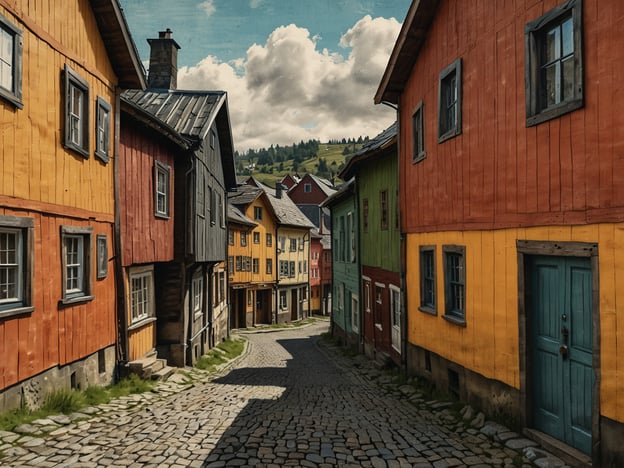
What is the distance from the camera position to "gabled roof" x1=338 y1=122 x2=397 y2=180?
1411 centimetres

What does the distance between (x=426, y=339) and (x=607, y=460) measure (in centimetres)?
560

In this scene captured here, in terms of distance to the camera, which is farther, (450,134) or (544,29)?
(450,134)

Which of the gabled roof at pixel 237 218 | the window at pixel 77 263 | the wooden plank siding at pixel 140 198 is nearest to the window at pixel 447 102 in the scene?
the wooden plank siding at pixel 140 198

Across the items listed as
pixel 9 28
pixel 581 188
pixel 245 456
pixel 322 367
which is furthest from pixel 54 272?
pixel 322 367

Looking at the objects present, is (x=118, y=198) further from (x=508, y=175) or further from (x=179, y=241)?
(x=508, y=175)

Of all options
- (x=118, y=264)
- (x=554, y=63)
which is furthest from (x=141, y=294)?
(x=554, y=63)

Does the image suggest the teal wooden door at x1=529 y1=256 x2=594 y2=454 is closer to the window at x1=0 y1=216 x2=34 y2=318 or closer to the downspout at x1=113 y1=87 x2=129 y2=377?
the window at x1=0 y1=216 x2=34 y2=318

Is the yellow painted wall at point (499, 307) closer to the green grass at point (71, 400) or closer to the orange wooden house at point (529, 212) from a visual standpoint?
the orange wooden house at point (529, 212)

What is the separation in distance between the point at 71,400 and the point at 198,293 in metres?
10.2

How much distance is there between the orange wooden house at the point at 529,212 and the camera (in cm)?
569

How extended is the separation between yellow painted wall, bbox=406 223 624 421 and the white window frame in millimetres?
7101

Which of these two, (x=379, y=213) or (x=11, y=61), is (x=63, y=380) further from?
(x=379, y=213)

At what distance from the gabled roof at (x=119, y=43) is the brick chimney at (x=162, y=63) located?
743 centimetres

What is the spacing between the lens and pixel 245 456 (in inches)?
249
